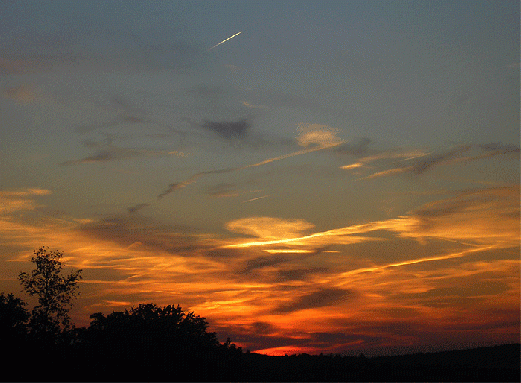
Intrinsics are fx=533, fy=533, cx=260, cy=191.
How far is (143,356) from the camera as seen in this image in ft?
195

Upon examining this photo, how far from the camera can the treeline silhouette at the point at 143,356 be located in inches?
2238

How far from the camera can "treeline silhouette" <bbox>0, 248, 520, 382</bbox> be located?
56.8 meters

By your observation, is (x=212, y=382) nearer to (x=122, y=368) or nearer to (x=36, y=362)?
(x=122, y=368)

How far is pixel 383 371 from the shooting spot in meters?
66.7

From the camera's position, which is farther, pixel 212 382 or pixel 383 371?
pixel 383 371

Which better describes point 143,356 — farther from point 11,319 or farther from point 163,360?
point 11,319

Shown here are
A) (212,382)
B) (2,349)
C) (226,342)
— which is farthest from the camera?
(226,342)

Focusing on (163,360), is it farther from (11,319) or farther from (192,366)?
(11,319)

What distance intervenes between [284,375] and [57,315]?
93.8 ft

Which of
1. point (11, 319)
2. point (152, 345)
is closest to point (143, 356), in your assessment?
point (152, 345)

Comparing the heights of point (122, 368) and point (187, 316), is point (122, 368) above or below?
below

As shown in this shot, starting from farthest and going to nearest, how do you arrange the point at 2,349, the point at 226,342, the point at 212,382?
1. the point at 226,342
2. the point at 212,382
3. the point at 2,349

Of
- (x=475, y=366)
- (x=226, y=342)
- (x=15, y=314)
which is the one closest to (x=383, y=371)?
(x=475, y=366)

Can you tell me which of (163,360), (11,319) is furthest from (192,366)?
(11,319)
